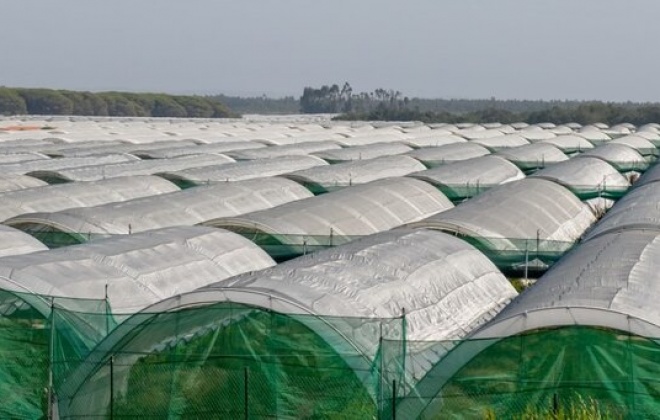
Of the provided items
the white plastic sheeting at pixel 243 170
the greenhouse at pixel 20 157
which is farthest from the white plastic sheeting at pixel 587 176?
the greenhouse at pixel 20 157

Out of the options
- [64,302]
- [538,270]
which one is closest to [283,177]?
[538,270]

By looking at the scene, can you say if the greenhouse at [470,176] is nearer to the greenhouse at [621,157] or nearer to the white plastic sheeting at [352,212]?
the white plastic sheeting at [352,212]

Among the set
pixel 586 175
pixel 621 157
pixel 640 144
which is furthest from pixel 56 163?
pixel 640 144

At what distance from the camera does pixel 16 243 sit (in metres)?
14.6

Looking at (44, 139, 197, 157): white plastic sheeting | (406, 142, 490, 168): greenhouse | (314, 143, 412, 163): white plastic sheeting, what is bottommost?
(44, 139, 197, 157): white plastic sheeting

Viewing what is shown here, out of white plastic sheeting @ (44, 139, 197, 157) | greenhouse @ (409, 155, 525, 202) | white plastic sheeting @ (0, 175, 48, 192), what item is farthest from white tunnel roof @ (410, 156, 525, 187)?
white plastic sheeting @ (44, 139, 197, 157)

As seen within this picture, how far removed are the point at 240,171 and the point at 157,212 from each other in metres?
9.41

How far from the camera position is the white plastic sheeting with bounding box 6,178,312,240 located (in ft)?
54.9

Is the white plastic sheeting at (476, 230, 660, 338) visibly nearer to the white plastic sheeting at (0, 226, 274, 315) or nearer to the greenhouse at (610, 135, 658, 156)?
the white plastic sheeting at (0, 226, 274, 315)

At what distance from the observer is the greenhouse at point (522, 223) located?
17.2 m

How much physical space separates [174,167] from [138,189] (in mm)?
7242

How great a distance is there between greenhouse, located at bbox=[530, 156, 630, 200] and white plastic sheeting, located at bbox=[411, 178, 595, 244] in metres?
1.61

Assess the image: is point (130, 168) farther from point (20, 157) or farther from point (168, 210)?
point (168, 210)

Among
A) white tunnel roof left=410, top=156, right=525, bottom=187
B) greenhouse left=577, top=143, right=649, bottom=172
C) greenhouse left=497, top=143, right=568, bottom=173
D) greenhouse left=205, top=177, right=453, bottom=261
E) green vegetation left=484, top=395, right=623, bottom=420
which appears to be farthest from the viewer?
greenhouse left=497, top=143, right=568, bottom=173
